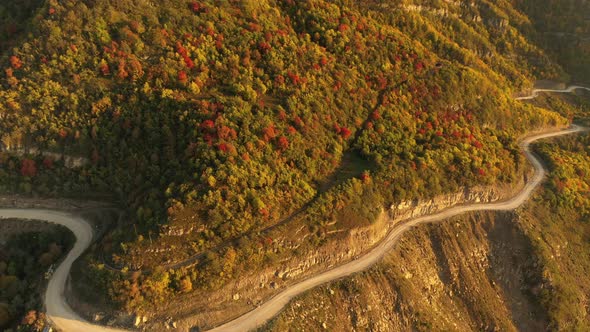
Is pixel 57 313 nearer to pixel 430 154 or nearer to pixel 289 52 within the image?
pixel 289 52

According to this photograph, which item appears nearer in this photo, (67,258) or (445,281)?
(67,258)

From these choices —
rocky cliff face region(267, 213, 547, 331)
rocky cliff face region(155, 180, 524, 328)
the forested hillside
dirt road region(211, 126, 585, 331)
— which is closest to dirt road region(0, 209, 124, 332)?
the forested hillside

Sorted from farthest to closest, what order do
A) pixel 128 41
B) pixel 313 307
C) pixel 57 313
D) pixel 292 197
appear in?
pixel 128 41
pixel 292 197
pixel 313 307
pixel 57 313

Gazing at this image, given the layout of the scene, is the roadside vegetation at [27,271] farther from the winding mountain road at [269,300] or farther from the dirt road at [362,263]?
the dirt road at [362,263]

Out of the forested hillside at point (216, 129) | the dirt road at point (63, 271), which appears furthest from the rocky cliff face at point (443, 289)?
the dirt road at point (63, 271)

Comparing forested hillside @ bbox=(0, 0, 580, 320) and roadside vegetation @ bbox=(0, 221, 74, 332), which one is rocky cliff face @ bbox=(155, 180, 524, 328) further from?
roadside vegetation @ bbox=(0, 221, 74, 332)

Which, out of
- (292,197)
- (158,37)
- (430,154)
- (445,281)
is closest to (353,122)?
(430,154)
